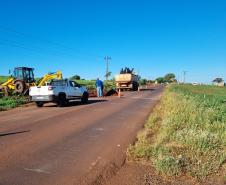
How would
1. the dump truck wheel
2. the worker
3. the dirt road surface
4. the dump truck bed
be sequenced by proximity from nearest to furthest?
the dirt road surface → the dump truck wheel → the worker → the dump truck bed

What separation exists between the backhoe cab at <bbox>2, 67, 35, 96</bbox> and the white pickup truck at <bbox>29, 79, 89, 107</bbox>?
8.55 m

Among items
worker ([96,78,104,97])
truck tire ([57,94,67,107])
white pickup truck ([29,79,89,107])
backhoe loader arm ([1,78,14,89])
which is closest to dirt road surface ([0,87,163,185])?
white pickup truck ([29,79,89,107])

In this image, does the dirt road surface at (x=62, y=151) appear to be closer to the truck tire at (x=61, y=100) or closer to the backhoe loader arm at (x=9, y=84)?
the truck tire at (x=61, y=100)

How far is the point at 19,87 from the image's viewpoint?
27.6 m

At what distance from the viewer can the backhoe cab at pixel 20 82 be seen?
2755cm

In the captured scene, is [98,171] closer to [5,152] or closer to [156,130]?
[5,152]

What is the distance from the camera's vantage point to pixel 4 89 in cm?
2814

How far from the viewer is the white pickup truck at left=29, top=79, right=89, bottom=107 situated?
59.4 ft

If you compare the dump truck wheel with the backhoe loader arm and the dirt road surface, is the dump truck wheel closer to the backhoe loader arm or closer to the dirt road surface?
the backhoe loader arm

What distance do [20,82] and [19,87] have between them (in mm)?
456

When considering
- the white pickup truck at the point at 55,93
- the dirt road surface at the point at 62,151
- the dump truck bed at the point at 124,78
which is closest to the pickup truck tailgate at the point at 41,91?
the white pickup truck at the point at 55,93

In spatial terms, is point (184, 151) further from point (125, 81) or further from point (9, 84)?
point (125, 81)

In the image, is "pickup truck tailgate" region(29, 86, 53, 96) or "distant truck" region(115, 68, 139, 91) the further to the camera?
"distant truck" region(115, 68, 139, 91)

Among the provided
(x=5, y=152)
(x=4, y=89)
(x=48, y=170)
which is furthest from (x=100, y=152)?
(x=4, y=89)
